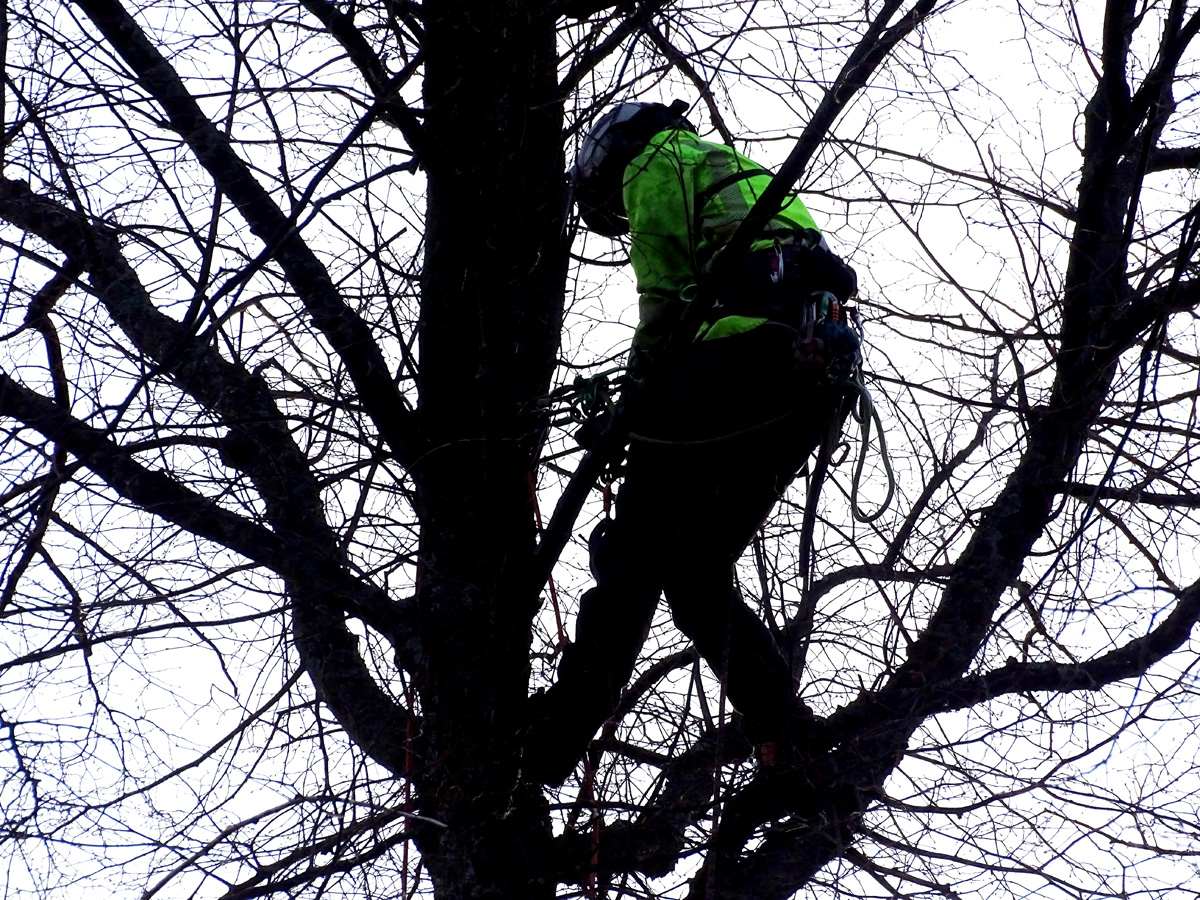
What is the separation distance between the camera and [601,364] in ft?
15.9

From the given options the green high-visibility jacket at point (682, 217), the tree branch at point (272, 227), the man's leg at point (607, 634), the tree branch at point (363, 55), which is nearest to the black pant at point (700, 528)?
the man's leg at point (607, 634)

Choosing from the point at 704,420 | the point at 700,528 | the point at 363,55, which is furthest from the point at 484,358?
the point at 363,55

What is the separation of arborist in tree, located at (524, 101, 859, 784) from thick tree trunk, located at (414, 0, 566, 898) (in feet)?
0.49

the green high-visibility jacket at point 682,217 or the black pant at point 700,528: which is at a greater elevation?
the green high-visibility jacket at point 682,217

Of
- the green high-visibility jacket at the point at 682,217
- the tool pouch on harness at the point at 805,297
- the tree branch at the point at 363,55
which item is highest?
the tree branch at the point at 363,55

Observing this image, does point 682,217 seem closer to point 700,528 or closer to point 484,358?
point 484,358

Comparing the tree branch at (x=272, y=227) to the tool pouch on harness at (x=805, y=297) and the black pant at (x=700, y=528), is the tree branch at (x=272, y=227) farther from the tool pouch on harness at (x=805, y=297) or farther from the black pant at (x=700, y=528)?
the tool pouch on harness at (x=805, y=297)

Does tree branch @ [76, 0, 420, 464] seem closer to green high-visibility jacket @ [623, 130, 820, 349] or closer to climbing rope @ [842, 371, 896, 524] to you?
green high-visibility jacket @ [623, 130, 820, 349]

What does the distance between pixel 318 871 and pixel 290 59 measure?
6.82ft

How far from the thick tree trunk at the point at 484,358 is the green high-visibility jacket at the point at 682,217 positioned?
0.87 ft

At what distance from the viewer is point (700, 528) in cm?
424

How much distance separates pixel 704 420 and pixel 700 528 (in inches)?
12.6

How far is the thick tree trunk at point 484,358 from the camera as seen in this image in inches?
157

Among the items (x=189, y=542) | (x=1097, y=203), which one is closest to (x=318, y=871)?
(x=189, y=542)
